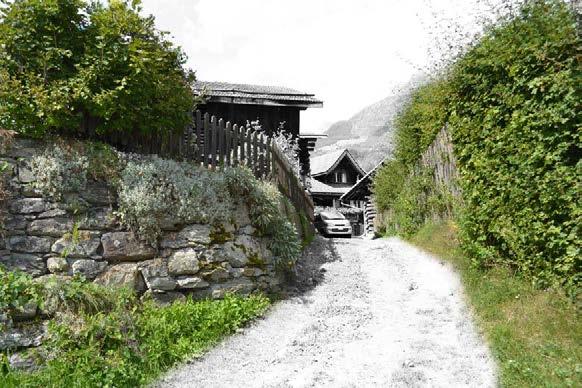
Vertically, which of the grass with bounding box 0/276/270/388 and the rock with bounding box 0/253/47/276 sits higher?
the rock with bounding box 0/253/47/276

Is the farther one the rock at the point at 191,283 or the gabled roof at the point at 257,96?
the gabled roof at the point at 257,96

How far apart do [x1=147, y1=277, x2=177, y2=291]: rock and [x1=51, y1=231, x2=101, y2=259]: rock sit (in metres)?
0.91

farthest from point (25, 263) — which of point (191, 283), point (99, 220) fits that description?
point (191, 283)

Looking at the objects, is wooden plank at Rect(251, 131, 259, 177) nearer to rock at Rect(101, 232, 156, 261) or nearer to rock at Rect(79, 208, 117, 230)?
rock at Rect(101, 232, 156, 261)

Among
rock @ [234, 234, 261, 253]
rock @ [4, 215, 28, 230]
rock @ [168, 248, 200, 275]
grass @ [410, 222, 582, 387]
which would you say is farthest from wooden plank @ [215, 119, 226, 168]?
grass @ [410, 222, 582, 387]

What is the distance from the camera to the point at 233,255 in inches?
285

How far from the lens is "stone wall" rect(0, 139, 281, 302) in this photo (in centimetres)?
625

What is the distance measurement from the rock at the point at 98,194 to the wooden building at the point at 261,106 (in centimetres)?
1153

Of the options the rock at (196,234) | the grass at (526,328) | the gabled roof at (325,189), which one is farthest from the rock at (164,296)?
the gabled roof at (325,189)

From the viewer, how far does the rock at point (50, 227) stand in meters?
6.31

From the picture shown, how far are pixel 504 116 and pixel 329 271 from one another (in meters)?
4.72

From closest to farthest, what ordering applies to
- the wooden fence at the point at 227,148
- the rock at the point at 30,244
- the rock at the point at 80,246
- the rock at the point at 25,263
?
the rock at the point at 25,263, the rock at the point at 30,244, the rock at the point at 80,246, the wooden fence at the point at 227,148

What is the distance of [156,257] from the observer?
675 centimetres

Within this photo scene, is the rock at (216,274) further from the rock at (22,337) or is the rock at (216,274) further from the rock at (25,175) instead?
the rock at (25,175)
